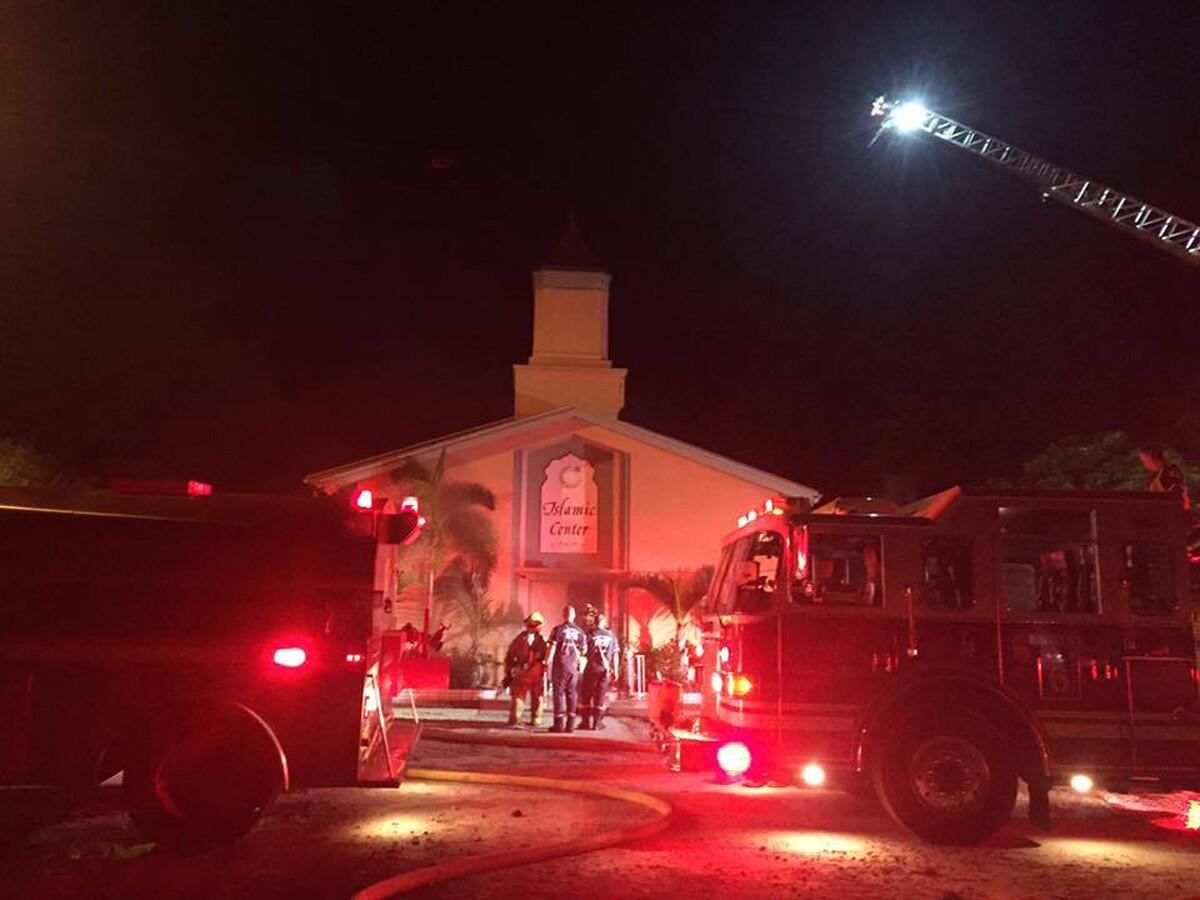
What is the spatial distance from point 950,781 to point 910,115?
1199 inches

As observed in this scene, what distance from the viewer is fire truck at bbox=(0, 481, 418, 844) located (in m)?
7.00

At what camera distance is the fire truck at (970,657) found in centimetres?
769

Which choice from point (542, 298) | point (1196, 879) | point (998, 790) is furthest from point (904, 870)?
point (542, 298)

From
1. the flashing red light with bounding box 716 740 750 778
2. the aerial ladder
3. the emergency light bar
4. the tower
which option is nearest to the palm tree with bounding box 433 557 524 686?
the tower

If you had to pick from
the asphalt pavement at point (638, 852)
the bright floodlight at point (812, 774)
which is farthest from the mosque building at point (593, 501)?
the bright floodlight at point (812, 774)

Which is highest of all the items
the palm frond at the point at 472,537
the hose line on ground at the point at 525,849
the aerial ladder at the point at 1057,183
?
the aerial ladder at the point at 1057,183

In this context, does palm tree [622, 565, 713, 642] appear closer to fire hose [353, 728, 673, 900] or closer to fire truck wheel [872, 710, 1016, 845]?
fire hose [353, 728, 673, 900]

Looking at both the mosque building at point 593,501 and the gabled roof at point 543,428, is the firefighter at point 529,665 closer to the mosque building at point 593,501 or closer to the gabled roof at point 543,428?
the mosque building at point 593,501

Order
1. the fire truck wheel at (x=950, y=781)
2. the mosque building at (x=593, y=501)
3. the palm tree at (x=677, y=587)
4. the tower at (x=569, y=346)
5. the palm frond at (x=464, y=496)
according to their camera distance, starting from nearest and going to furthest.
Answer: the fire truck wheel at (x=950, y=781), the palm tree at (x=677, y=587), the palm frond at (x=464, y=496), the mosque building at (x=593, y=501), the tower at (x=569, y=346)

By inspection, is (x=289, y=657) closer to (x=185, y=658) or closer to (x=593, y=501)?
(x=185, y=658)

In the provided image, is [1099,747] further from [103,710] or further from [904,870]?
[103,710]

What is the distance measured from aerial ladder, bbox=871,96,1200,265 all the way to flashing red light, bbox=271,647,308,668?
2757 cm

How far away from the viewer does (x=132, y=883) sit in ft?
20.9

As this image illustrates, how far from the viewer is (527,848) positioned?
22.7ft
